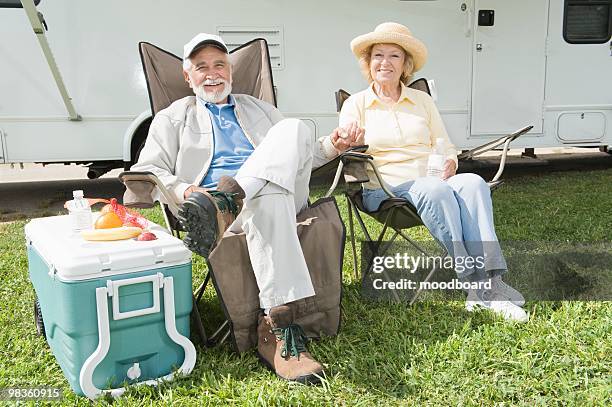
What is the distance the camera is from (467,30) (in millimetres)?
4793

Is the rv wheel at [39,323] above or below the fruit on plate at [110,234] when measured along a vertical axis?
below

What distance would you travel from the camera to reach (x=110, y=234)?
6.12 feet

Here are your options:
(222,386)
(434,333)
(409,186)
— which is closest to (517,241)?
(409,186)

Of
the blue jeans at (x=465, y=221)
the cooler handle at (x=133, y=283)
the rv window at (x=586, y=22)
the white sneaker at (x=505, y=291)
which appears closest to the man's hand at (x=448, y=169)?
the blue jeans at (x=465, y=221)

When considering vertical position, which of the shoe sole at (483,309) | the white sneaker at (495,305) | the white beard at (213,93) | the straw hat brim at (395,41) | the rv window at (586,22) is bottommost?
the shoe sole at (483,309)

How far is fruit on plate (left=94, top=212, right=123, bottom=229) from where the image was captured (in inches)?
75.8

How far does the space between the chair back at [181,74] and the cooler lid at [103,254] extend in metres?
0.88

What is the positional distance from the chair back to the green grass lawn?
0.93m

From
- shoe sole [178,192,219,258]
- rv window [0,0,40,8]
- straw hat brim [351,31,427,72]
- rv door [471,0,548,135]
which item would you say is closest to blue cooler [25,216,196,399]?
shoe sole [178,192,219,258]

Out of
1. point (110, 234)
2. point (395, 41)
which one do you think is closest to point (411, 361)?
point (110, 234)

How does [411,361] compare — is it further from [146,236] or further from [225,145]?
[225,145]

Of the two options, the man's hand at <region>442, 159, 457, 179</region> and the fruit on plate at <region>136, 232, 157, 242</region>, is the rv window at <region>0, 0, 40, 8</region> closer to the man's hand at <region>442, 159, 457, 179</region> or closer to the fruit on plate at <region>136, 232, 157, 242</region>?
the fruit on plate at <region>136, 232, 157, 242</region>

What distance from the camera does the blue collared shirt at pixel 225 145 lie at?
234 centimetres

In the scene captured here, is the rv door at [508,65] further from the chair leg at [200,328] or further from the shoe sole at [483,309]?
the chair leg at [200,328]
